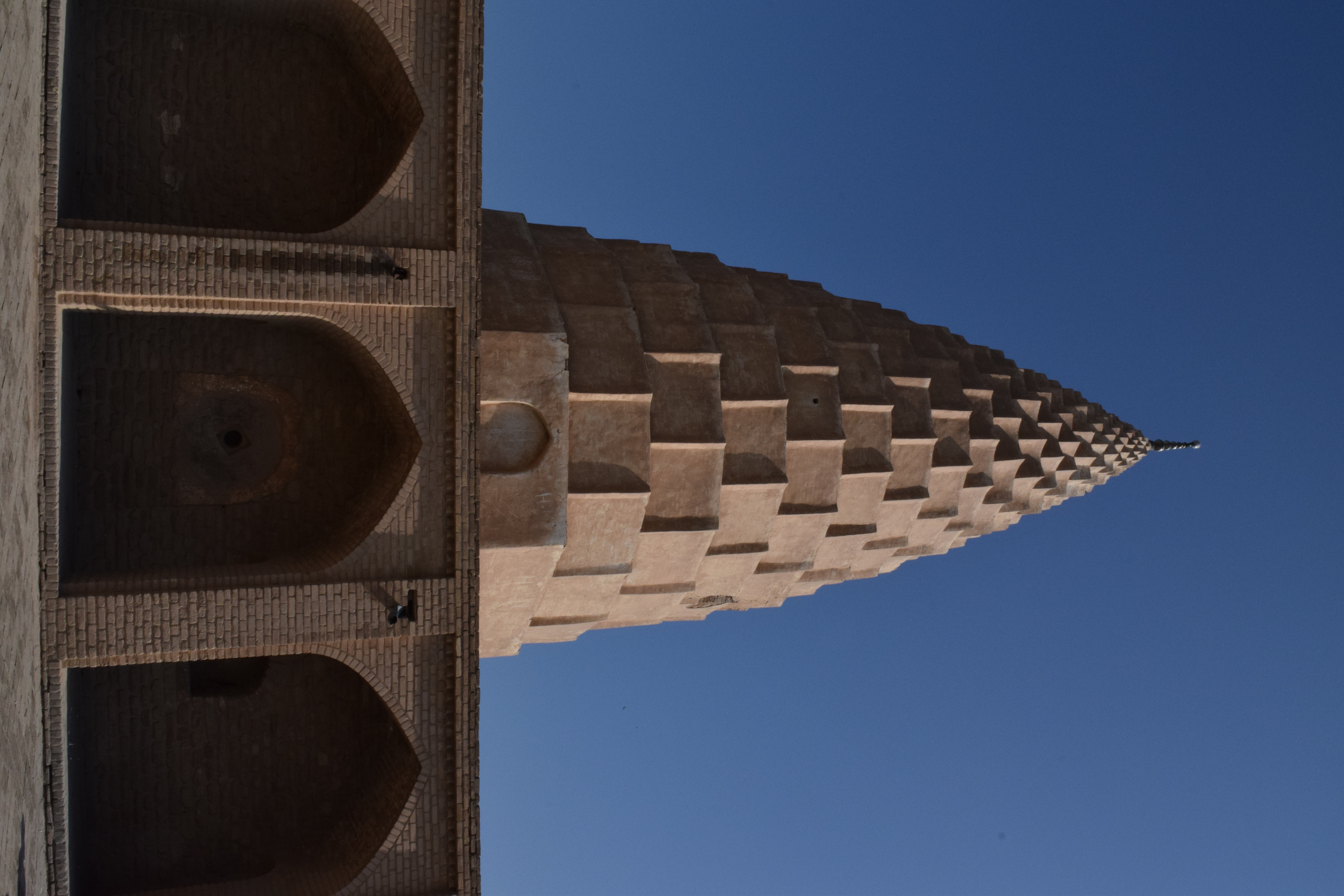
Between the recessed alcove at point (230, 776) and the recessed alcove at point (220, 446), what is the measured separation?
1.28 metres

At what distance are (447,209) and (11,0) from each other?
369 centimetres

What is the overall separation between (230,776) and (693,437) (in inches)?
230

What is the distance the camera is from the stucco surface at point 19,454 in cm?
719

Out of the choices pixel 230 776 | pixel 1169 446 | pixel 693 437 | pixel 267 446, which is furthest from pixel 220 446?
pixel 1169 446

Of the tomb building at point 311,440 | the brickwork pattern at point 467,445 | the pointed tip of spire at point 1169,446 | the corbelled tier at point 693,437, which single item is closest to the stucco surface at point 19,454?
the tomb building at point 311,440

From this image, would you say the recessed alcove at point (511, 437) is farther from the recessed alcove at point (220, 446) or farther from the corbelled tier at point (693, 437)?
the recessed alcove at point (220, 446)

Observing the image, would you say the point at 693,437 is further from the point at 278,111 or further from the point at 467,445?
the point at 278,111

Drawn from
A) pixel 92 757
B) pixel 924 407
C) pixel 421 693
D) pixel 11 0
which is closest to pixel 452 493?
pixel 421 693

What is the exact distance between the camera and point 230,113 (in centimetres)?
1054

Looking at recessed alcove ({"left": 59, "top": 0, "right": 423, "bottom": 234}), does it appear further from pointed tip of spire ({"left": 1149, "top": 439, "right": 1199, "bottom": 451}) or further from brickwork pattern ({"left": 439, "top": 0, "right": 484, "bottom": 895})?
pointed tip of spire ({"left": 1149, "top": 439, "right": 1199, "bottom": 451})

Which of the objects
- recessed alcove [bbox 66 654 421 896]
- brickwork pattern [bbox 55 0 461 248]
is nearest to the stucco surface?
brickwork pattern [bbox 55 0 461 248]

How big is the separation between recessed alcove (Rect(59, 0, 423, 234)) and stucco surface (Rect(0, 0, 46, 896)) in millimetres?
1755

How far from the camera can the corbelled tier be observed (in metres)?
10.5

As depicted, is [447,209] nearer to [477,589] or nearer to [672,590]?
[477,589]
